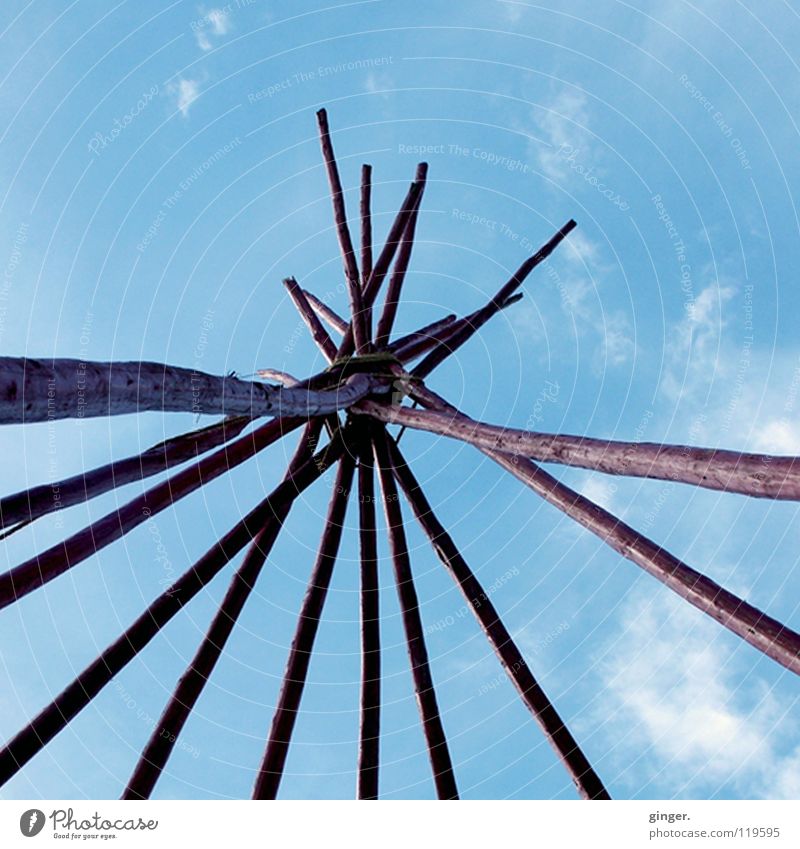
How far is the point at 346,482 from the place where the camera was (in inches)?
523

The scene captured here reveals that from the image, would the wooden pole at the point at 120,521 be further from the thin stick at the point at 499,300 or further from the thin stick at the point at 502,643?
the thin stick at the point at 499,300

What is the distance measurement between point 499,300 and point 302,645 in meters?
8.57

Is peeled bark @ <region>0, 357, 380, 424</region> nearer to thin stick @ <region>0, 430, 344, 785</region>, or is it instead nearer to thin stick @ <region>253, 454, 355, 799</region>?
thin stick @ <region>0, 430, 344, 785</region>

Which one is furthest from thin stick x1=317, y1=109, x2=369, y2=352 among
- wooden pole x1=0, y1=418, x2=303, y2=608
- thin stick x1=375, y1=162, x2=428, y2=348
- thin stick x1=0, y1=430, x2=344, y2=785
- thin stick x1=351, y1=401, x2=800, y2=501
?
thin stick x1=351, y1=401, x2=800, y2=501

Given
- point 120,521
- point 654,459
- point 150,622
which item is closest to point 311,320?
point 120,521

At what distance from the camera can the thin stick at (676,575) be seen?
711 centimetres

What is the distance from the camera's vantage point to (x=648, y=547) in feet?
28.2

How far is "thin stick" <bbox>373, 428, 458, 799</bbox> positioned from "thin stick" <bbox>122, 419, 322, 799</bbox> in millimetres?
1843

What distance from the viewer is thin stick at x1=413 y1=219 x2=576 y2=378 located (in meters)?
14.7

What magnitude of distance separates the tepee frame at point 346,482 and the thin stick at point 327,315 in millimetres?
88

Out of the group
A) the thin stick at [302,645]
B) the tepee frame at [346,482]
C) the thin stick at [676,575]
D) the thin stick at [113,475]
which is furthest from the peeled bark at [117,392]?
the thin stick at [676,575]

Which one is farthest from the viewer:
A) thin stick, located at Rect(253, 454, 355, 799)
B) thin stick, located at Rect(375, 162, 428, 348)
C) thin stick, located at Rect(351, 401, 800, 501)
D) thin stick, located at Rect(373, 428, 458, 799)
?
thin stick, located at Rect(375, 162, 428, 348)
